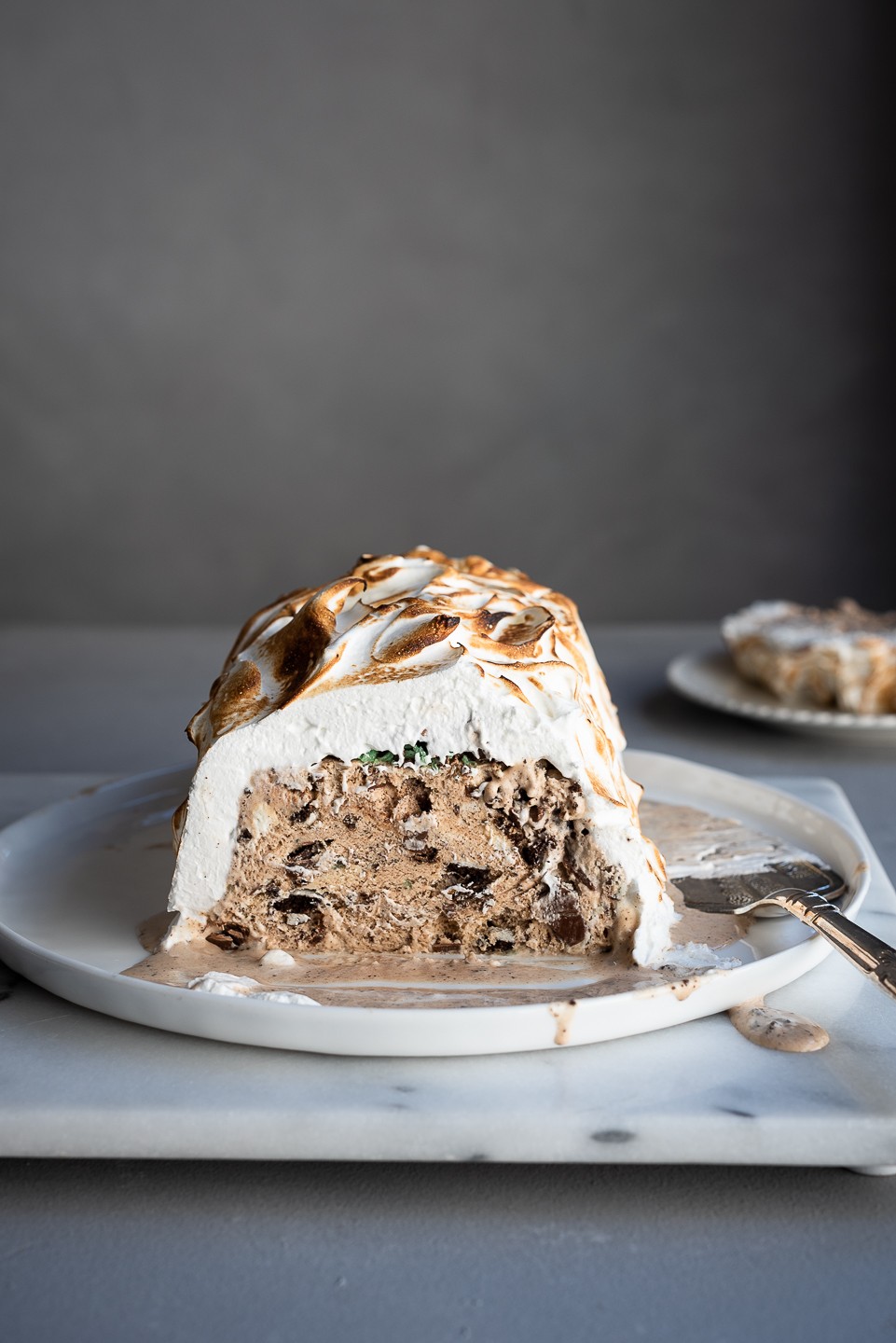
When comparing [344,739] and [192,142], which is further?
[192,142]

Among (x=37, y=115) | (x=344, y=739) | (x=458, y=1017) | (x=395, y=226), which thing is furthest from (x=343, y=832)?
(x=37, y=115)

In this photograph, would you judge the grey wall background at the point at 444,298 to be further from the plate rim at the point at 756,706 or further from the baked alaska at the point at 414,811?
the baked alaska at the point at 414,811

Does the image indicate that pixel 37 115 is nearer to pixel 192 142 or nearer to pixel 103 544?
pixel 192 142

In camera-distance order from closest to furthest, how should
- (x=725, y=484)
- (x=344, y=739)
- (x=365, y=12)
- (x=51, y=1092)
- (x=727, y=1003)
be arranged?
(x=51, y=1092), (x=727, y=1003), (x=344, y=739), (x=365, y=12), (x=725, y=484)

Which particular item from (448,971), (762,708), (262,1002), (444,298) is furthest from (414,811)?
(444,298)

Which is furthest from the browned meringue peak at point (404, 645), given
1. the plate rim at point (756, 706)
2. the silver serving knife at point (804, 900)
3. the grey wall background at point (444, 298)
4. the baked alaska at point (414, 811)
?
the grey wall background at point (444, 298)

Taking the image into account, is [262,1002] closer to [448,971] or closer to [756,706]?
[448,971]
